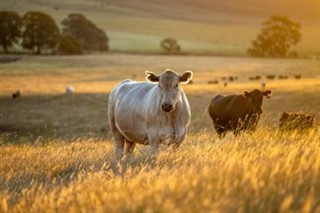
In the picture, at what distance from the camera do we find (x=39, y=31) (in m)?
86.6

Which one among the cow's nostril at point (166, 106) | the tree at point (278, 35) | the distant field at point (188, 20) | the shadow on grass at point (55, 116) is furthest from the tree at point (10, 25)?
the cow's nostril at point (166, 106)

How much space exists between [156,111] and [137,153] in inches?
60.6

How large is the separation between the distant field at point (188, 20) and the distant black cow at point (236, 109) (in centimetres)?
8337

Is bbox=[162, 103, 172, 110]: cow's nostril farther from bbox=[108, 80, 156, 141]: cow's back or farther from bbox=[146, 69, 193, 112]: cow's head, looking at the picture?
bbox=[108, 80, 156, 141]: cow's back

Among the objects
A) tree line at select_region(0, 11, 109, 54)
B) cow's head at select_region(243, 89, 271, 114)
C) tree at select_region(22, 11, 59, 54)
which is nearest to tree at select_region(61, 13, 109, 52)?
tree line at select_region(0, 11, 109, 54)

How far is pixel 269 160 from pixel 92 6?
158m

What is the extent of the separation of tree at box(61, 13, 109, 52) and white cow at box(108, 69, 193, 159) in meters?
86.2

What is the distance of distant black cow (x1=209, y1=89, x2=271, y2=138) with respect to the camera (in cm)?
1530

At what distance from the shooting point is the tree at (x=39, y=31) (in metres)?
86.0

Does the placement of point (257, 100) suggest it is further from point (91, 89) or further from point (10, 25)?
point (10, 25)

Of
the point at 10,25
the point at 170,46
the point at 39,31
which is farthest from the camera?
the point at 170,46

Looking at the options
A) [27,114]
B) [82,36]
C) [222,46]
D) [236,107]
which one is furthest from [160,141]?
[222,46]

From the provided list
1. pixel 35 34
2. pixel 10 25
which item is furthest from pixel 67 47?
pixel 10 25

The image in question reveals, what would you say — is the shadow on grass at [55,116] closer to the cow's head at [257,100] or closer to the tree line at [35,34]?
the cow's head at [257,100]
